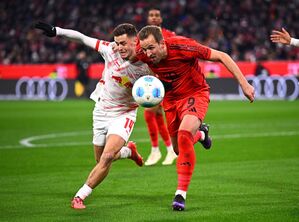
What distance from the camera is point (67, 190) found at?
9.51 meters

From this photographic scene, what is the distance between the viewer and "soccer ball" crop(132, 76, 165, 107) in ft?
25.5

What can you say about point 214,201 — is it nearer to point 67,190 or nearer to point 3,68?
point 67,190

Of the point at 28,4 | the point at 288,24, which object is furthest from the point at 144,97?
the point at 28,4

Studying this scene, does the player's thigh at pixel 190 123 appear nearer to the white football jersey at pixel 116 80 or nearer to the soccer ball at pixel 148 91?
the soccer ball at pixel 148 91

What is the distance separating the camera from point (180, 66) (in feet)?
26.7

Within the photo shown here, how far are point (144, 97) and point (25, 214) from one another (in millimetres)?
1854

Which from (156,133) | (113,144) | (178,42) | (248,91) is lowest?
(156,133)

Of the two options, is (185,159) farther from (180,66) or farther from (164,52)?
(164,52)

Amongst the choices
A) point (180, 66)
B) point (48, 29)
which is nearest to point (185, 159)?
point (180, 66)

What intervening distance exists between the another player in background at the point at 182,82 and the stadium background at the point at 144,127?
60cm

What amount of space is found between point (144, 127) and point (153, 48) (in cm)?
1223

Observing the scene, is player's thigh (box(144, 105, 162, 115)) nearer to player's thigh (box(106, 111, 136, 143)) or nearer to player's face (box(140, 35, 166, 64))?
player's thigh (box(106, 111, 136, 143))

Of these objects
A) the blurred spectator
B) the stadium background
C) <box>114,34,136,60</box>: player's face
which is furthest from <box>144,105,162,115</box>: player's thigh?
the blurred spectator

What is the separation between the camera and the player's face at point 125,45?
26.7 feet
